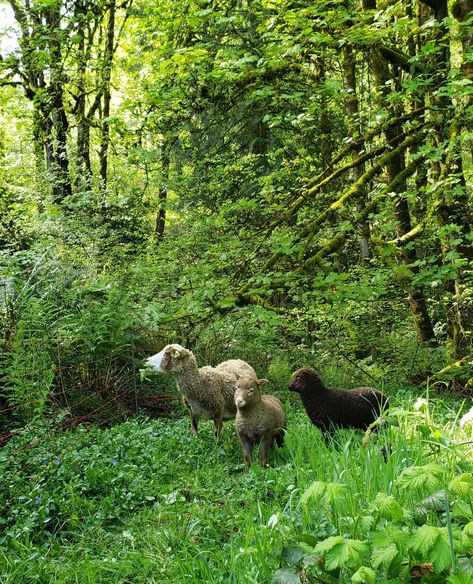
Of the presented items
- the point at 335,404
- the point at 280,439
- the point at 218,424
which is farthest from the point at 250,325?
the point at 335,404

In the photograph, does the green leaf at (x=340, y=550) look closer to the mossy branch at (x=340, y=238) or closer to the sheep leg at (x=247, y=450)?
the sheep leg at (x=247, y=450)

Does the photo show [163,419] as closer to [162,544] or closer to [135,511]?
[135,511]

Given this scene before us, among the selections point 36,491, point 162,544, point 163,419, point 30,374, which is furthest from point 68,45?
point 162,544

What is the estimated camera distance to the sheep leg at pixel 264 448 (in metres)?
5.80

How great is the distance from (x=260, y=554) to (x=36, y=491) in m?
2.86

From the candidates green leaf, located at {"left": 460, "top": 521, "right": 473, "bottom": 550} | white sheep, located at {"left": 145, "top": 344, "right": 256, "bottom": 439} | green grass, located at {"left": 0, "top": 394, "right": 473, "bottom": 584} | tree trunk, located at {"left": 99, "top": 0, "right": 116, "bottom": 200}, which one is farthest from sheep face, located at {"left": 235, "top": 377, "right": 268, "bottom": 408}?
tree trunk, located at {"left": 99, "top": 0, "right": 116, "bottom": 200}

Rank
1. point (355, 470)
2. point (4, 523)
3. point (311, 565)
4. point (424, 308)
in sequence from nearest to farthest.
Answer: point (311, 565) → point (355, 470) → point (4, 523) → point (424, 308)

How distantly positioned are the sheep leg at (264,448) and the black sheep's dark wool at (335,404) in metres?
0.50

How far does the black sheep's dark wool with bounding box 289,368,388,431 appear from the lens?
19.3 feet

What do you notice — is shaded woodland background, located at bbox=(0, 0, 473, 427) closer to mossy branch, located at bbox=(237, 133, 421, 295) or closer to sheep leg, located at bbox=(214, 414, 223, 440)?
mossy branch, located at bbox=(237, 133, 421, 295)

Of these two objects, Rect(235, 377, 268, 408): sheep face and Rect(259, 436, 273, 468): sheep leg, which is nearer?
Rect(235, 377, 268, 408): sheep face

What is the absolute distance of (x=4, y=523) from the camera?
4.82m

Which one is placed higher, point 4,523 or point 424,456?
point 424,456

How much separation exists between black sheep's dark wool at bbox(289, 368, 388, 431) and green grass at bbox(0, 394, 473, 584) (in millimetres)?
227
